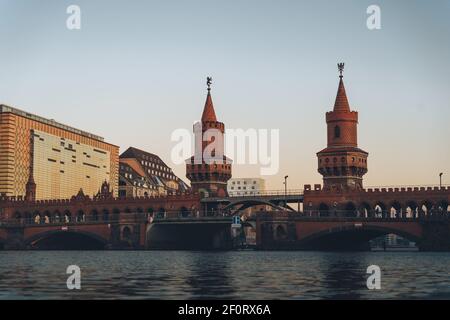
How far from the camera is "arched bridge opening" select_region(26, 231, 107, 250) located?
145750mm

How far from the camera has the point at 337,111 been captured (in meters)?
147

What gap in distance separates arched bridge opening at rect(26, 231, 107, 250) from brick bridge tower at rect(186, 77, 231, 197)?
23.0 metres

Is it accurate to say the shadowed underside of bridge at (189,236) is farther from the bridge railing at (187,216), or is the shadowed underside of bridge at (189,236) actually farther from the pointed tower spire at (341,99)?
the pointed tower spire at (341,99)

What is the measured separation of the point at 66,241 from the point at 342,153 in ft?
199

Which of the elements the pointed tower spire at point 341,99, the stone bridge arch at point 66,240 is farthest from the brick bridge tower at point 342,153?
the stone bridge arch at point 66,240

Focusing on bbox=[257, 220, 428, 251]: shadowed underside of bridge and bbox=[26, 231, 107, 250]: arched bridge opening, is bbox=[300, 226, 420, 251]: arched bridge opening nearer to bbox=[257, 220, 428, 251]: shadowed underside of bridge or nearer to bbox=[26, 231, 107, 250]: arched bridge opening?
bbox=[257, 220, 428, 251]: shadowed underside of bridge

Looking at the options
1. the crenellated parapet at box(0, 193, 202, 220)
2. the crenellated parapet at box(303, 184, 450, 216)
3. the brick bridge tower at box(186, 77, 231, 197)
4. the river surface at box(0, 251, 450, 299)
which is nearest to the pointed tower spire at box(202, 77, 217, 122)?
the brick bridge tower at box(186, 77, 231, 197)

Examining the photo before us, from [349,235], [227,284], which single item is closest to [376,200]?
[349,235]

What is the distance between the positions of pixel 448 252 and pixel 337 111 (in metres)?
44.2

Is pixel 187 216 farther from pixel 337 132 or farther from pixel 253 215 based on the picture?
pixel 337 132

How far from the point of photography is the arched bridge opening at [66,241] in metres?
146

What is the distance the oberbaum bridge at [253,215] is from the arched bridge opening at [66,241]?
211mm
